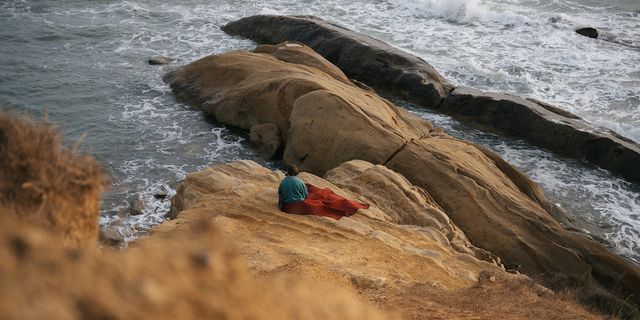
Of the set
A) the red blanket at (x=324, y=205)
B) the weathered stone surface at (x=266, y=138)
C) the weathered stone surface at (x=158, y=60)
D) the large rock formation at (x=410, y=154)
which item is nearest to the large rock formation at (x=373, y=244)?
the red blanket at (x=324, y=205)

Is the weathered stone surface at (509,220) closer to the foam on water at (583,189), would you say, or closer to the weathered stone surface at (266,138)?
the foam on water at (583,189)

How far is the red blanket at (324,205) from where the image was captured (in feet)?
34.0

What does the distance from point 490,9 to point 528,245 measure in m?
19.5

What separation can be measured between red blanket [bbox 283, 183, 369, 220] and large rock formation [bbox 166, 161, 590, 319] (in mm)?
157

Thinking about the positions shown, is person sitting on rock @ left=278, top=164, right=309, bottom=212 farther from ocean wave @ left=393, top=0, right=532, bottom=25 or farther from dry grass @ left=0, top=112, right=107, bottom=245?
ocean wave @ left=393, top=0, right=532, bottom=25

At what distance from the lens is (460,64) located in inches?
895

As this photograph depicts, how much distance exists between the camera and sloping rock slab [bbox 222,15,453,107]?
20000mm

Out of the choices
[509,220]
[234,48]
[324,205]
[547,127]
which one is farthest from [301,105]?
[234,48]

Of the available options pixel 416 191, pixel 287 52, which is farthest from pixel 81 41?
pixel 416 191

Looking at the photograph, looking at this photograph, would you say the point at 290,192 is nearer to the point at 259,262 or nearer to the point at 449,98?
the point at 259,262

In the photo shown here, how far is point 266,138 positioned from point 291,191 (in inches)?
251

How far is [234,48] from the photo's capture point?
24.0 metres

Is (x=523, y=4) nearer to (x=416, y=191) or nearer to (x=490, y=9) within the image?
(x=490, y=9)

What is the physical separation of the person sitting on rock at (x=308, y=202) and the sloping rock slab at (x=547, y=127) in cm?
888
